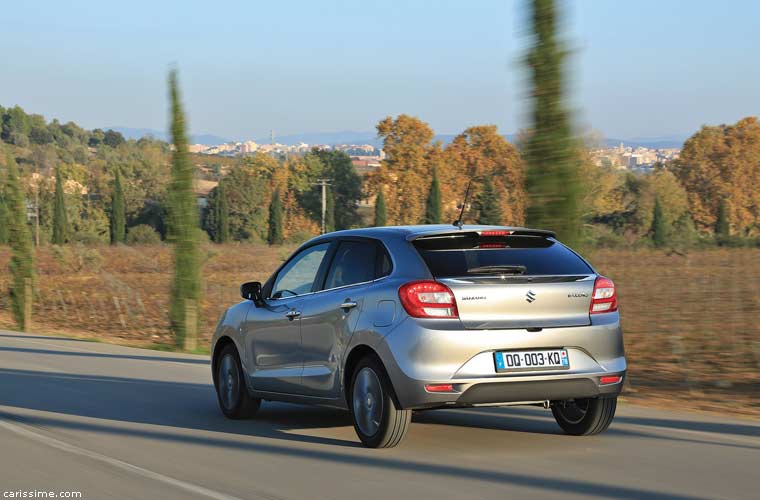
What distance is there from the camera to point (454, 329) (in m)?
7.71

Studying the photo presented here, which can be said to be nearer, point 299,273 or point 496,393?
point 496,393

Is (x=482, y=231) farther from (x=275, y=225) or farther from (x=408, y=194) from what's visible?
(x=275, y=225)

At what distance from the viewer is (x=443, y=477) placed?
720 centimetres

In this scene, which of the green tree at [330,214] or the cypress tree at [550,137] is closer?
the cypress tree at [550,137]

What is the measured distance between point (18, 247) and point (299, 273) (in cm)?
2199

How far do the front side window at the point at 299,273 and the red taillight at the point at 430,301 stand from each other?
1689 mm

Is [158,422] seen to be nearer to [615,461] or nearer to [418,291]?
[418,291]

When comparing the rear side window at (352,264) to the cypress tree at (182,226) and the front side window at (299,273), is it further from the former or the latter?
the cypress tree at (182,226)

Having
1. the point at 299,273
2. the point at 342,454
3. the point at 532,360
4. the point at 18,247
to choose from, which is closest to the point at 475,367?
the point at 532,360

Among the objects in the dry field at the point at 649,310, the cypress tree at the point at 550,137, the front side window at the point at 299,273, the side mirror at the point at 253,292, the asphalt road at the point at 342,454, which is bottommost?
the dry field at the point at 649,310

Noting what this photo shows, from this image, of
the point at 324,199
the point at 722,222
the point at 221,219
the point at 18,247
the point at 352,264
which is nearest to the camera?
the point at 352,264

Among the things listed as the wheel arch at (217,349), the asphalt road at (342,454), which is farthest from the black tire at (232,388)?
the asphalt road at (342,454)

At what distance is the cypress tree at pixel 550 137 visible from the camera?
1331 centimetres

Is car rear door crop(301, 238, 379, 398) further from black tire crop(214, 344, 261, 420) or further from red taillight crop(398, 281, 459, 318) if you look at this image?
black tire crop(214, 344, 261, 420)
